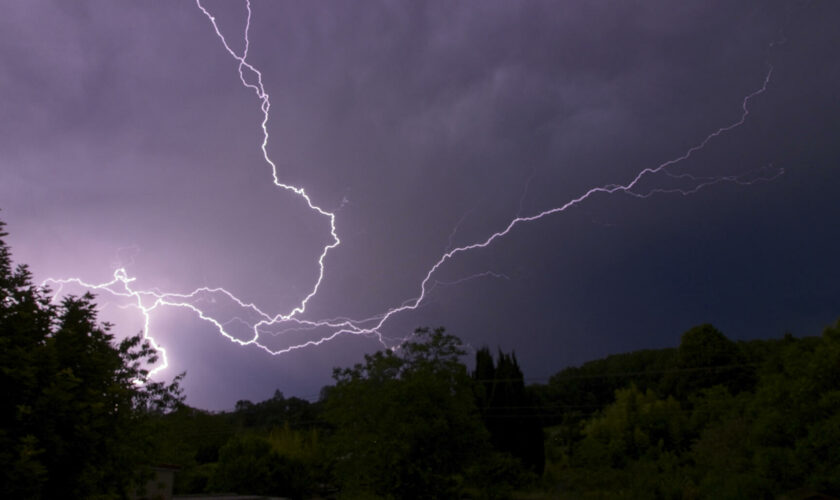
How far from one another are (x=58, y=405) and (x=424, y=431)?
27.8 ft

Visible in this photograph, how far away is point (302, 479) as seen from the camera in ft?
78.2

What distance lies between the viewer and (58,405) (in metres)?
4.75

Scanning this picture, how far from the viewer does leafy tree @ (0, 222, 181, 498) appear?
14.9ft

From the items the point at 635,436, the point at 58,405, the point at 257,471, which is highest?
the point at 58,405

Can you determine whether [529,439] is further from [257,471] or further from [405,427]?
[405,427]

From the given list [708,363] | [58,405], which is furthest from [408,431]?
[708,363]

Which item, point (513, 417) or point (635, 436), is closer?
point (635, 436)

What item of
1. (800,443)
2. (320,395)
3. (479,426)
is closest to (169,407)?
(479,426)

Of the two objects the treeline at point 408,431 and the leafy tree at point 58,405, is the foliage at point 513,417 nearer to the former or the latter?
the treeline at point 408,431

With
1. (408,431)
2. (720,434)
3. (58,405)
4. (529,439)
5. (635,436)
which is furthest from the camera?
(529,439)

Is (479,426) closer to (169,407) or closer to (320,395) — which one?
(169,407)

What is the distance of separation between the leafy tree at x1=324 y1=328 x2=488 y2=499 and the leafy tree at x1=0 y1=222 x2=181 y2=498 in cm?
701

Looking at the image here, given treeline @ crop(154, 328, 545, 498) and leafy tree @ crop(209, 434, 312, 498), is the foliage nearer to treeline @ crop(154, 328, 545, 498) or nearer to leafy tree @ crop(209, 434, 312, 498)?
treeline @ crop(154, 328, 545, 498)

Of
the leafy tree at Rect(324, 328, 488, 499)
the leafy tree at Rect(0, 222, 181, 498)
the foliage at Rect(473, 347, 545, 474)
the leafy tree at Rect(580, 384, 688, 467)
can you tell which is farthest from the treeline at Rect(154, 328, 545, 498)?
the foliage at Rect(473, 347, 545, 474)
